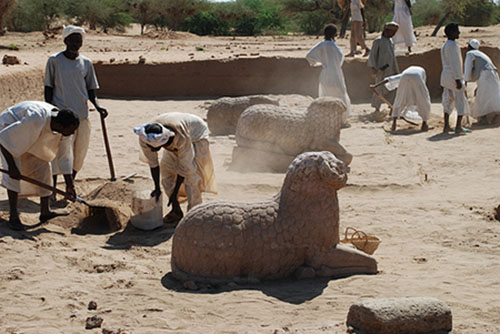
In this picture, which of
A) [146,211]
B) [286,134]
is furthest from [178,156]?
[286,134]

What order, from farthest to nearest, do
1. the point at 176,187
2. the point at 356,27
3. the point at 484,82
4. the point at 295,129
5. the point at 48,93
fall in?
1. the point at 356,27
2. the point at 484,82
3. the point at 295,129
4. the point at 48,93
5. the point at 176,187

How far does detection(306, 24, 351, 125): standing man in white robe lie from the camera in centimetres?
1027

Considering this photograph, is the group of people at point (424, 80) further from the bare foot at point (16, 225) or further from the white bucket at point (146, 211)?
the bare foot at point (16, 225)

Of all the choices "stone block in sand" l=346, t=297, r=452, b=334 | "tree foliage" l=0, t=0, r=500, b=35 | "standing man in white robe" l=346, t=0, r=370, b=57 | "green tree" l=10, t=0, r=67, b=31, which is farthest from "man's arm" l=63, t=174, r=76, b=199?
"green tree" l=10, t=0, r=67, b=31

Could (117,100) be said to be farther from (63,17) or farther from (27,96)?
(63,17)

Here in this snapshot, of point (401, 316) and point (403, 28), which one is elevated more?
point (403, 28)

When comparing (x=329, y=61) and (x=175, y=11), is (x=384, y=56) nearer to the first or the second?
(x=329, y=61)

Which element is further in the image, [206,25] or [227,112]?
[206,25]

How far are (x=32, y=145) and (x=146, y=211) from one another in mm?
1189

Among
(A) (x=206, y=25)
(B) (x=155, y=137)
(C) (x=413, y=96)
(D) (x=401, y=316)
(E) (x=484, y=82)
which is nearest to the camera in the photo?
(D) (x=401, y=316)

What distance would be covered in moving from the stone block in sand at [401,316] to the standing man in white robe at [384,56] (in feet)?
27.0

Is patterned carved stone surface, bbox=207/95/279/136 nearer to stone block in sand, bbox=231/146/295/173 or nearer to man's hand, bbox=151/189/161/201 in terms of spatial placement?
stone block in sand, bbox=231/146/295/173

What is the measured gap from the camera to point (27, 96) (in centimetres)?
1033

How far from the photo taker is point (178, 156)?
5977mm
